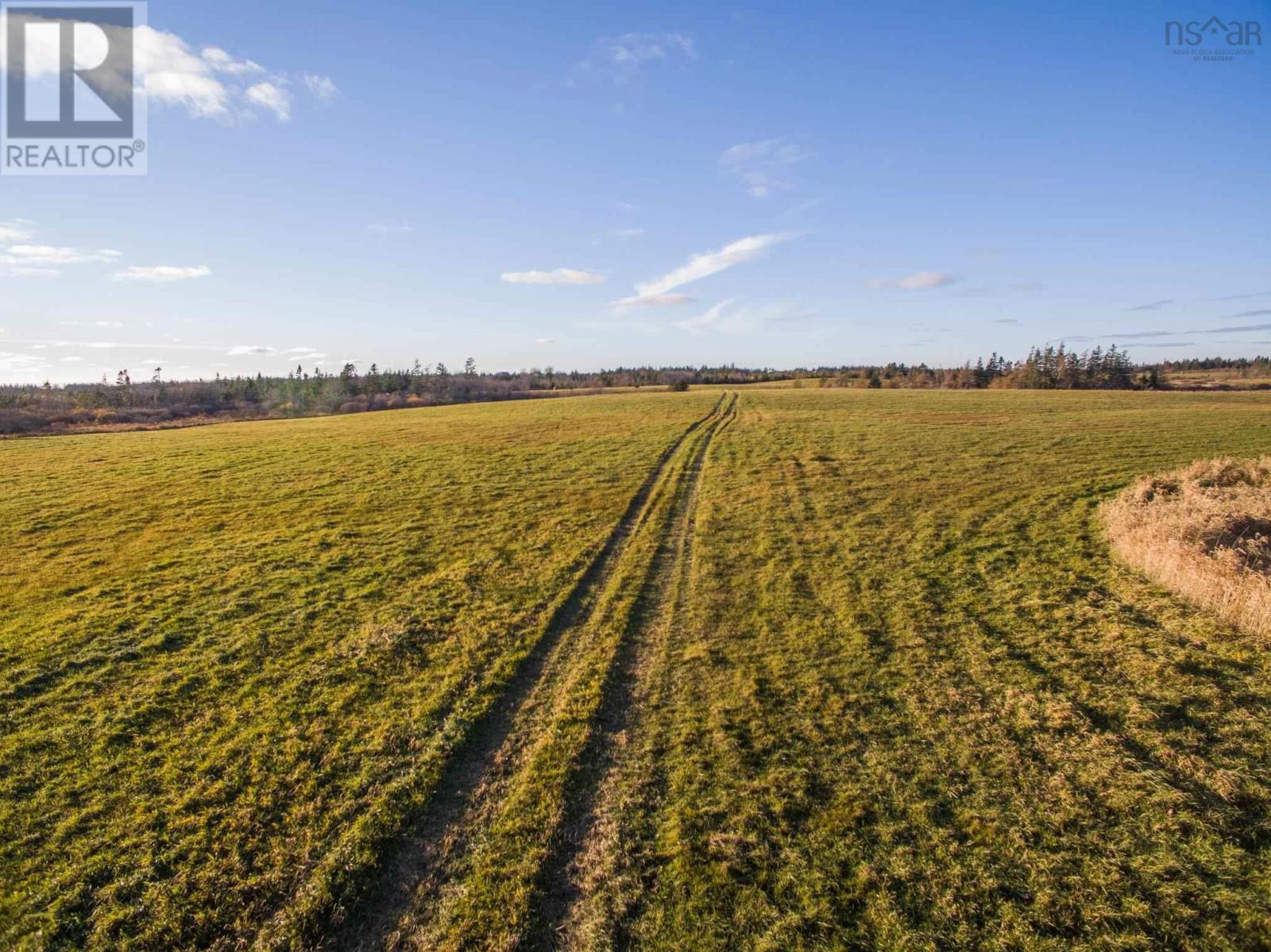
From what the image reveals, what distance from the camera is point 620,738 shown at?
373 inches

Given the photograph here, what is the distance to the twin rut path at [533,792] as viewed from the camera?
641 centimetres

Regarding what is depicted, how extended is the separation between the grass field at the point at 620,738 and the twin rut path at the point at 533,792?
0.16ft

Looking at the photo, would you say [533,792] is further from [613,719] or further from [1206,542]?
[1206,542]

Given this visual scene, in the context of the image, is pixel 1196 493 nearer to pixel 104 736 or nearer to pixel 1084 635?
pixel 1084 635

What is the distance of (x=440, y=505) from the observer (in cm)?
2422

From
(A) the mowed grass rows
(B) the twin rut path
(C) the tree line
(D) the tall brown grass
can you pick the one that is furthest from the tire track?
(C) the tree line

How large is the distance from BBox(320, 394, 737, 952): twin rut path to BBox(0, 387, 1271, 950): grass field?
0.05 metres

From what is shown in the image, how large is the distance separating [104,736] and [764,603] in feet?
44.6

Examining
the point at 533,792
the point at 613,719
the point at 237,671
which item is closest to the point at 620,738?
the point at 613,719

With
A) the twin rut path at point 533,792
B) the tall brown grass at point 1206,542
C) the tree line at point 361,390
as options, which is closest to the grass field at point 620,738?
the twin rut path at point 533,792

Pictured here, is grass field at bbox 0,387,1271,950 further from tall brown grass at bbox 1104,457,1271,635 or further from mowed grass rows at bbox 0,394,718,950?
tall brown grass at bbox 1104,457,1271,635

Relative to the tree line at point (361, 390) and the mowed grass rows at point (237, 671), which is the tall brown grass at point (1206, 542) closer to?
A: the mowed grass rows at point (237, 671)

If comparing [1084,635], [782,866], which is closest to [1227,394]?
[1084,635]

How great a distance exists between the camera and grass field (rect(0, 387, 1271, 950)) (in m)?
6.50
